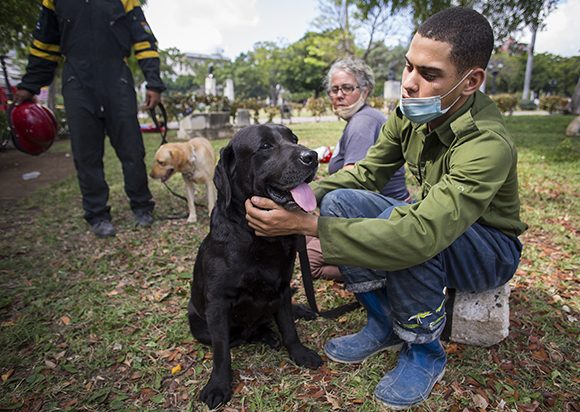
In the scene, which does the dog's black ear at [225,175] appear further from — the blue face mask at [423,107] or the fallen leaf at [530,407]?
the fallen leaf at [530,407]

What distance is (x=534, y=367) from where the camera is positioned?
7.11 feet

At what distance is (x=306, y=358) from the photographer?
2.24m

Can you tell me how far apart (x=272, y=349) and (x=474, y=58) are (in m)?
2.00

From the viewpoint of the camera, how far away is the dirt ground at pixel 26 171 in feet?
21.7

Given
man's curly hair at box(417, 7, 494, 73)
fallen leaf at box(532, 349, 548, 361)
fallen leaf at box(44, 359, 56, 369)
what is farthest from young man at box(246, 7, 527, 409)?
fallen leaf at box(44, 359, 56, 369)

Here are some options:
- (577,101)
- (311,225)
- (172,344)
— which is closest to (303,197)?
(311,225)

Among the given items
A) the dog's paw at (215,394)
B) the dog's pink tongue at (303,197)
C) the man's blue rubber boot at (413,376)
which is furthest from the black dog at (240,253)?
the man's blue rubber boot at (413,376)

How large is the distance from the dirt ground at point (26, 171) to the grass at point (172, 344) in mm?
2703

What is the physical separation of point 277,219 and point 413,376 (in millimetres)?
1153

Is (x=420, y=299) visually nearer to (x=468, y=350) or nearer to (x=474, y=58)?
(x=468, y=350)

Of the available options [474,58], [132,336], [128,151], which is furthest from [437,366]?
[128,151]

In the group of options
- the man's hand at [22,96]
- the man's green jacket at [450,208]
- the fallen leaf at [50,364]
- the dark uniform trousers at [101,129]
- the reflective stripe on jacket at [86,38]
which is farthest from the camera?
the man's hand at [22,96]

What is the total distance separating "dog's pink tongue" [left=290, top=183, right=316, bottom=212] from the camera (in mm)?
1726

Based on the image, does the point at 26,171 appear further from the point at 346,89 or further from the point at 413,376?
the point at 413,376
